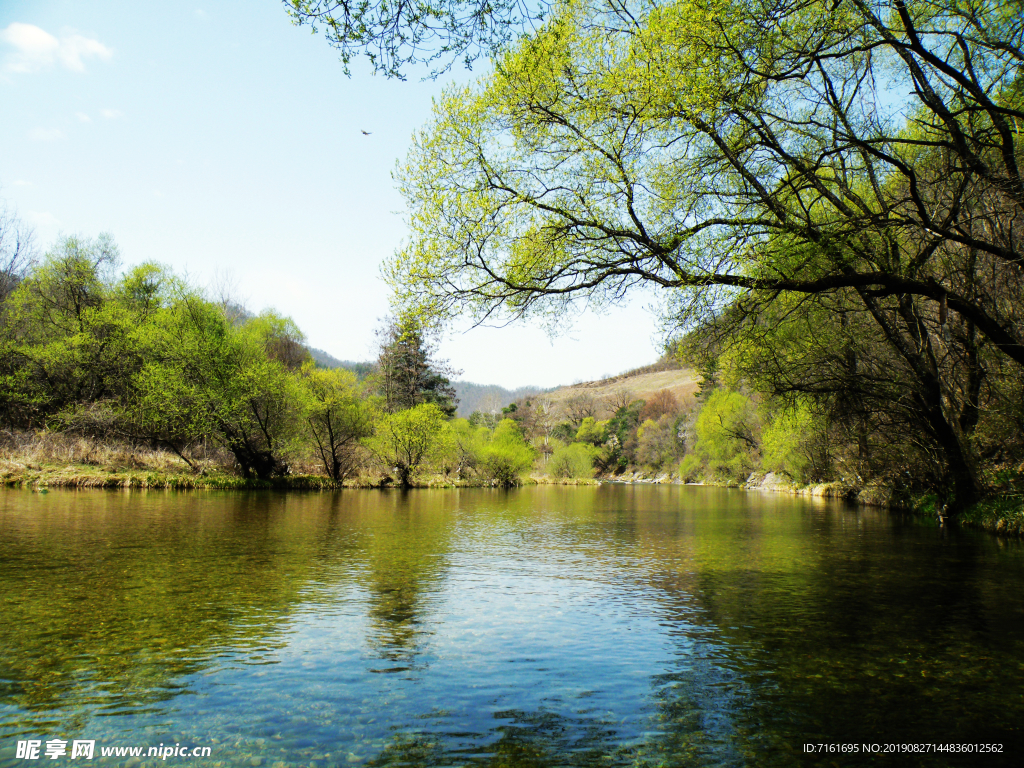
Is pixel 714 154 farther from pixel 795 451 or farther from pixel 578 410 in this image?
pixel 578 410

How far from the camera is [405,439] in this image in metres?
43.1

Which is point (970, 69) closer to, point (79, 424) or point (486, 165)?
point (486, 165)

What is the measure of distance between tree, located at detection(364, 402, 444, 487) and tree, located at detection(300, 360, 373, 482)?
1.17 metres

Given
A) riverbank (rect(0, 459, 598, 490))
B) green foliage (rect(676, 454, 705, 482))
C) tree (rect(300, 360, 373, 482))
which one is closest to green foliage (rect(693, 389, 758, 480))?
green foliage (rect(676, 454, 705, 482))

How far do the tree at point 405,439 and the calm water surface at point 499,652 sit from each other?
99.6ft

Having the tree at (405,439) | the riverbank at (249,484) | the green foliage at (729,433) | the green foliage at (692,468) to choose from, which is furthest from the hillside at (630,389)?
the riverbank at (249,484)

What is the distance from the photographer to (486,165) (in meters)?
12.1

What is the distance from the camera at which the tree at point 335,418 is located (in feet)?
125

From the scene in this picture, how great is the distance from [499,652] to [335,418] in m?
35.2

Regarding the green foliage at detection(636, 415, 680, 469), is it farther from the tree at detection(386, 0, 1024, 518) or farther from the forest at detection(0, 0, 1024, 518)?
the tree at detection(386, 0, 1024, 518)

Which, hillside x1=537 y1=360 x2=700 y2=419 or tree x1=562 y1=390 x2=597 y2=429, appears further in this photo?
hillside x1=537 y1=360 x2=700 y2=419

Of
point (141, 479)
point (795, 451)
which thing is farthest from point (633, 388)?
point (141, 479)

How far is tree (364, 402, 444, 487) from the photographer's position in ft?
141

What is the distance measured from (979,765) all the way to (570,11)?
39.5 ft
